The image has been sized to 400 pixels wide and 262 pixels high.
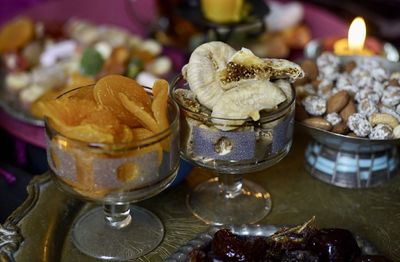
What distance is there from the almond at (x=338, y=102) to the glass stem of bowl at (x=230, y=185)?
0.58 ft

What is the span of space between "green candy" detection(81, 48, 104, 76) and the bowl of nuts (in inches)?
18.6

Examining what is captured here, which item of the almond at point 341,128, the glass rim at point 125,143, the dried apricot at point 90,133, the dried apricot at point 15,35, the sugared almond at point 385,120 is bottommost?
the dried apricot at point 15,35

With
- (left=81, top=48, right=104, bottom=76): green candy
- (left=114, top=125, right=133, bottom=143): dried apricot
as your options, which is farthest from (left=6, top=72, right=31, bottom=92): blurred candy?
(left=114, top=125, right=133, bottom=143): dried apricot

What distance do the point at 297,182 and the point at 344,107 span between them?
15 centimetres

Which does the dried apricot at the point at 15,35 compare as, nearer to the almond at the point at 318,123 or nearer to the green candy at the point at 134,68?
the green candy at the point at 134,68

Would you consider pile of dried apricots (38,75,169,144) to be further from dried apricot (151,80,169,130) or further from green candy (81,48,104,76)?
green candy (81,48,104,76)

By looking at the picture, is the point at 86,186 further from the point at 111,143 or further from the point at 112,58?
the point at 112,58

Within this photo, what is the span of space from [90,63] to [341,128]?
59 cm

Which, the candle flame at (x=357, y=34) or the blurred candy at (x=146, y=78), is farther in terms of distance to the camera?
the blurred candy at (x=146, y=78)

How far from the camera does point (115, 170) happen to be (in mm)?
737

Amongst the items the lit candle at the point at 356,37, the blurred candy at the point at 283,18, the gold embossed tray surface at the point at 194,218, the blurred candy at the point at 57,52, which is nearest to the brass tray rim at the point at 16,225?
the gold embossed tray surface at the point at 194,218

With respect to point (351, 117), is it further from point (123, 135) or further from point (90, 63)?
point (90, 63)

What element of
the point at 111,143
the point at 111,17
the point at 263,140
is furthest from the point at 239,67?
the point at 111,17

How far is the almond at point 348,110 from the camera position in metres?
0.92
